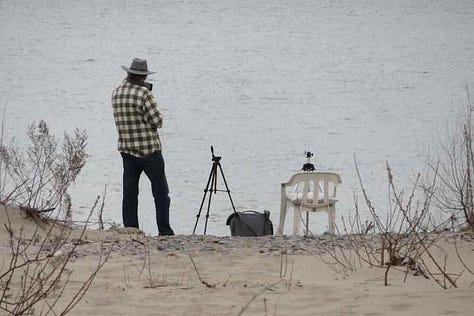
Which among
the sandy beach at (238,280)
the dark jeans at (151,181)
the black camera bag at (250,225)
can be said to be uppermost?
the dark jeans at (151,181)

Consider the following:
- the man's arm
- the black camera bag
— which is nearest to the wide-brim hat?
the man's arm

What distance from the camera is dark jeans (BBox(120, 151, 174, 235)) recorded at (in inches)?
337

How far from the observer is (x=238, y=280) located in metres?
6.49

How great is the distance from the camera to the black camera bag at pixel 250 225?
361 inches

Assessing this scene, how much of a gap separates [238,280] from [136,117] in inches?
91.5

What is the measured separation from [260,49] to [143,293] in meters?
24.6

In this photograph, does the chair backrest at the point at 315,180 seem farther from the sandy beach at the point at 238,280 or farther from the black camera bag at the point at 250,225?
the sandy beach at the point at 238,280

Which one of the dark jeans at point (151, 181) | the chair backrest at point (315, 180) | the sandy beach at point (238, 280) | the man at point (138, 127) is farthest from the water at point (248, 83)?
the sandy beach at point (238, 280)

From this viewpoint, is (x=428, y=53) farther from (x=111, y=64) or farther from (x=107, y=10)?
(x=107, y=10)

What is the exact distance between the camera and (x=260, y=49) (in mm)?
30328

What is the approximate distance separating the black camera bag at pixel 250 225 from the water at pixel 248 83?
1973mm

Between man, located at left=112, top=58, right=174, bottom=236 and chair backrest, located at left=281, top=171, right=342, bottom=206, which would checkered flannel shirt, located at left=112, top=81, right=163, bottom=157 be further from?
chair backrest, located at left=281, top=171, right=342, bottom=206

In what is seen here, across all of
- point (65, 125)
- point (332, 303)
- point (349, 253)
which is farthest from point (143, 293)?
point (65, 125)

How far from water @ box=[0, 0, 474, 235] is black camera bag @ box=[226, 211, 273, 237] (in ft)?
6.47
